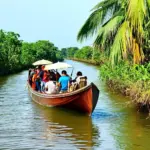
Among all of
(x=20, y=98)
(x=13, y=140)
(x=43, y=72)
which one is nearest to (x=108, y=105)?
(x=43, y=72)

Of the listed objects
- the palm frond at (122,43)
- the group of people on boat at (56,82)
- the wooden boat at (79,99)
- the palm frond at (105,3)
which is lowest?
the wooden boat at (79,99)

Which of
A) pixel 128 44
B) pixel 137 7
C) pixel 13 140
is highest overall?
pixel 137 7

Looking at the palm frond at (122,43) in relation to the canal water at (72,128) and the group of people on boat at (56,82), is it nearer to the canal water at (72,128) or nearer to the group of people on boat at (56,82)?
the group of people on boat at (56,82)

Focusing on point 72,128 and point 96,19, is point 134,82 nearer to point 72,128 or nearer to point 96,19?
point 96,19

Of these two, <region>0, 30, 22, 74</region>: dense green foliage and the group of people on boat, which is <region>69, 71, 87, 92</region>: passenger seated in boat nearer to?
the group of people on boat

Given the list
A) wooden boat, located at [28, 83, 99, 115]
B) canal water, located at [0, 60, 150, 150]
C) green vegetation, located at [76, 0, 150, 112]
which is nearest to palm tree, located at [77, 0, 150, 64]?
green vegetation, located at [76, 0, 150, 112]

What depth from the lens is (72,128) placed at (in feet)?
42.1

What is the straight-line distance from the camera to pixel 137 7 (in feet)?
41.7

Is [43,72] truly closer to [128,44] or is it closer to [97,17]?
[97,17]

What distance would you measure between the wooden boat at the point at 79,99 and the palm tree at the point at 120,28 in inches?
52.4

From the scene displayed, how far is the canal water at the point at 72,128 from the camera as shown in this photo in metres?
10.5

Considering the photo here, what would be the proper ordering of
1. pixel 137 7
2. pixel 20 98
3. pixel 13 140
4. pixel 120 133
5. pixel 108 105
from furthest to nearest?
pixel 20 98 → pixel 108 105 → pixel 137 7 → pixel 120 133 → pixel 13 140

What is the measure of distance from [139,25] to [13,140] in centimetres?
552

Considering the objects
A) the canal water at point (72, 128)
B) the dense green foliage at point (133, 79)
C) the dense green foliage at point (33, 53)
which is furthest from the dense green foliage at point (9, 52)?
the canal water at point (72, 128)
